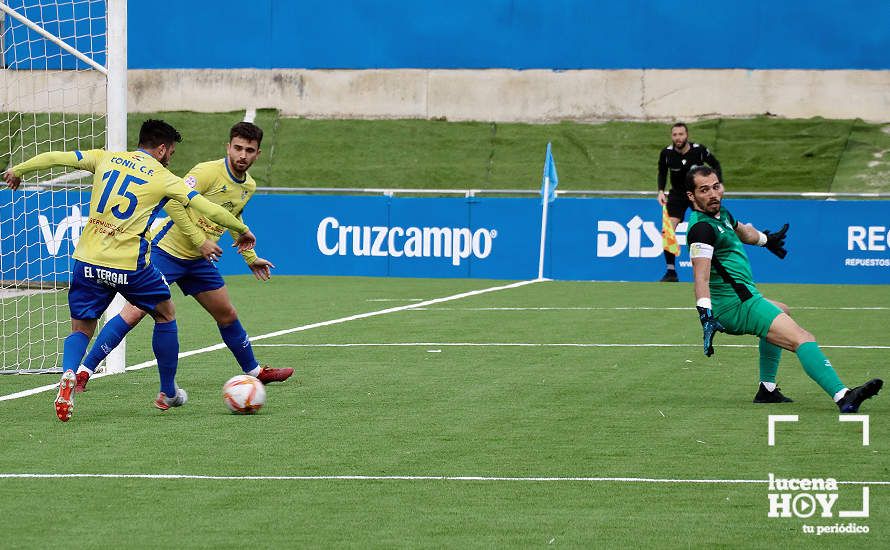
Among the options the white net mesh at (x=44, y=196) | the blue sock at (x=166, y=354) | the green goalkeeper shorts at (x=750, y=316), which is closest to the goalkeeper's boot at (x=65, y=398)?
the blue sock at (x=166, y=354)

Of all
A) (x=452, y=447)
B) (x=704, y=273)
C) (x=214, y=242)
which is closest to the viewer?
(x=452, y=447)

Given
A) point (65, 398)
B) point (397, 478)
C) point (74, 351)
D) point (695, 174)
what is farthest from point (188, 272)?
point (397, 478)

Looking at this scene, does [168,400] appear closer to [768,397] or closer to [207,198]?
[207,198]

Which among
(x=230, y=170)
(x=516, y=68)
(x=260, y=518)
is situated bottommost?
(x=260, y=518)

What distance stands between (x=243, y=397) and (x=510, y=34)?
29.0 metres

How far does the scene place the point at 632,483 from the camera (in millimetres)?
7277

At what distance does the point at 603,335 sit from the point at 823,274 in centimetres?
955

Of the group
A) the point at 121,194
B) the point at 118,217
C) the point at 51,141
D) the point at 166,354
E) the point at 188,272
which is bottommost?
the point at 166,354

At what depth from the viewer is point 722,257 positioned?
33.3 ft

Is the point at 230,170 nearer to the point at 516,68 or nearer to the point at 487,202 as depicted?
the point at 487,202

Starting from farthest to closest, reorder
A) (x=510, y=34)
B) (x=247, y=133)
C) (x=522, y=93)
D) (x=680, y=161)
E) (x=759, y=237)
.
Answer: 1. (x=510, y=34)
2. (x=522, y=93)
3. (x=680, y=161)
4. (x=247, y=133)
5. (x=759, y=237)

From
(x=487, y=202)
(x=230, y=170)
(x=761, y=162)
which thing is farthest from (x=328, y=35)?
(x=230, y=170)

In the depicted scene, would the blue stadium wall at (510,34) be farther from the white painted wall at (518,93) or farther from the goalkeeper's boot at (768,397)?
the goalkeeper's boot at (768,397)

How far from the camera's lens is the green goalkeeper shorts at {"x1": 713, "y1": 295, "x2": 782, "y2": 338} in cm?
989
